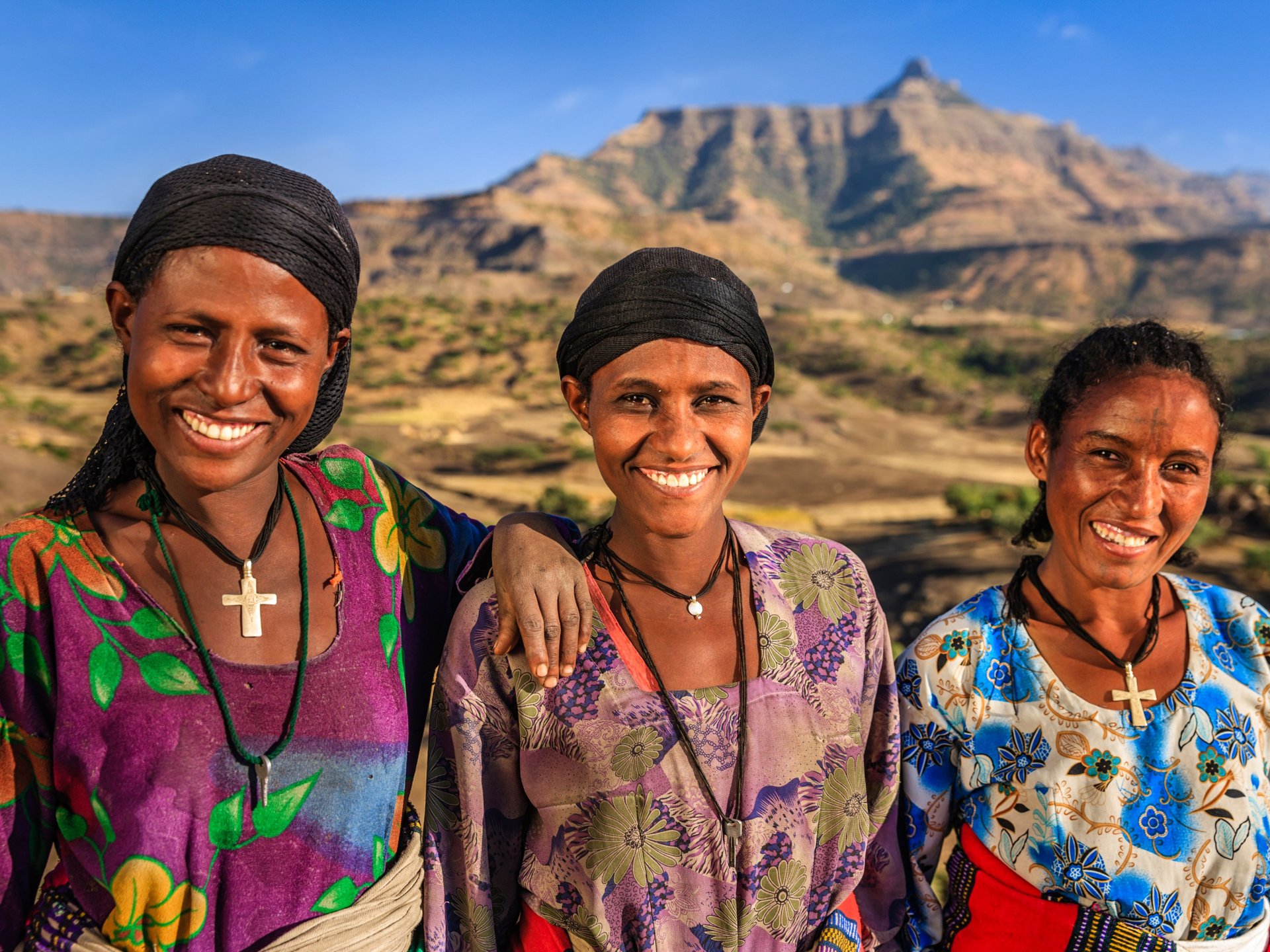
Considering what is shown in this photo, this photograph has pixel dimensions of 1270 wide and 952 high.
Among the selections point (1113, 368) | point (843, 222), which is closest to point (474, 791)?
point (1113, 368)

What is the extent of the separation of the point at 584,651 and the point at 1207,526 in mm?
13582

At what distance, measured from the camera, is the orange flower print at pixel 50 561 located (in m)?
1.36

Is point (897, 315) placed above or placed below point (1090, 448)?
above

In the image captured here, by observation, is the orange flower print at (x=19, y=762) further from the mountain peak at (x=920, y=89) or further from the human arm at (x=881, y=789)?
the mountain peak at (x=920, y=89)

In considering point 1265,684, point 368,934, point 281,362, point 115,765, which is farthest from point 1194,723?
point 115,765

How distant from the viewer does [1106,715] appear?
1.72 m

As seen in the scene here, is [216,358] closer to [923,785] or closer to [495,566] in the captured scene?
[495,566]

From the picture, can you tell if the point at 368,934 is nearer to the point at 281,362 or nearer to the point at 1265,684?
the point at 281,362

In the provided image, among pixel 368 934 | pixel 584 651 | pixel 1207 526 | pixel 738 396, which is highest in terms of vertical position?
pixel 1207 526

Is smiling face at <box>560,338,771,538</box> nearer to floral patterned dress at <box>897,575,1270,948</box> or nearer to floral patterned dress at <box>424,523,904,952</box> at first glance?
floral patterned dress at <box>424,523,904,952</box>

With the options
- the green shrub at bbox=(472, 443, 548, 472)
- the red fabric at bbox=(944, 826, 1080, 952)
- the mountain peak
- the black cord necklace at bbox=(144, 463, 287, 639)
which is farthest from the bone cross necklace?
the mountain peak

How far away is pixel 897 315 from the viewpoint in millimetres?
52250

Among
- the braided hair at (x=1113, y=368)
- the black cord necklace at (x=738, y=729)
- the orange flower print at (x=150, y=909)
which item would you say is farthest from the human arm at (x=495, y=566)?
the braided hair at (x=1113, y=368)

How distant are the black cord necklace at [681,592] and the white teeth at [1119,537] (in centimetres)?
78
